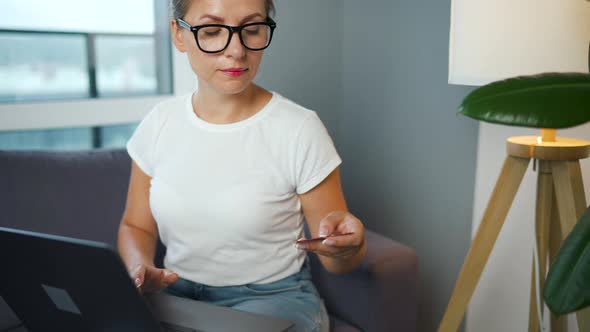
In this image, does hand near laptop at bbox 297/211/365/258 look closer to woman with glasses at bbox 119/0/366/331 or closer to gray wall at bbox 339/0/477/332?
woman with glasses at bbox 119/0/366/331

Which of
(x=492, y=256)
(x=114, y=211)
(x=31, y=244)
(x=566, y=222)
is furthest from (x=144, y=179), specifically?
(x=492, y=256)

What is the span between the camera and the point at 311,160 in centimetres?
135

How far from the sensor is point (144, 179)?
1.50 meters

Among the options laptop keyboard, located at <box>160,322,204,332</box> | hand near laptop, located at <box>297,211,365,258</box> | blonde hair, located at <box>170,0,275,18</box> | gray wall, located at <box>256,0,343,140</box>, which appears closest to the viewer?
laptop keyboard, located at <box>160,322,204,332</box>

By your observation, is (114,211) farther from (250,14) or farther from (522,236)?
(522,236)

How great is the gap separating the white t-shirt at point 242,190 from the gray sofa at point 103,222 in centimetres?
20

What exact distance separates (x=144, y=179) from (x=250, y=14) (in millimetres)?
479

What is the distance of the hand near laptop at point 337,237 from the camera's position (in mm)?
1080

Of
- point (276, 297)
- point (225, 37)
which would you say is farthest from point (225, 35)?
point (276, 297)

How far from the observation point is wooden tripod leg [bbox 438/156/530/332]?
1.45 meters

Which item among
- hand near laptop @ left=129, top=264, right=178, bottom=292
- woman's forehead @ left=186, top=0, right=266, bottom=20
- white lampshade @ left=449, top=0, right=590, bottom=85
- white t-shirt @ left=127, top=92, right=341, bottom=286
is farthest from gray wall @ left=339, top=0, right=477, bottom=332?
hand near laptop @ left=129, top=264, right=178, bottom=292

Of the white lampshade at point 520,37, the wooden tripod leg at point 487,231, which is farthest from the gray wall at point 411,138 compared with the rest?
the white lampshade at point 520,37

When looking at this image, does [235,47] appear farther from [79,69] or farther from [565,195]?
[79,69]

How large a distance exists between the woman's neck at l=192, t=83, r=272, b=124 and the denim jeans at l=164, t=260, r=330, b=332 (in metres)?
0.37
